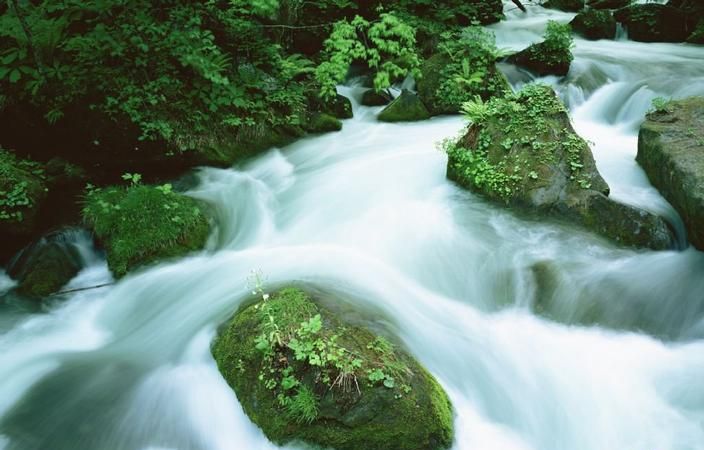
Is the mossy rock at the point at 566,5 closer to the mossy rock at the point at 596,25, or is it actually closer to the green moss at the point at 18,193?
the mossy rock at the point at 596,25

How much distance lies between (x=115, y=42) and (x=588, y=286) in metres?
5.87

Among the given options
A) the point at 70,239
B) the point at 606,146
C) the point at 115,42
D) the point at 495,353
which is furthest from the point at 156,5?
the point at 606,146

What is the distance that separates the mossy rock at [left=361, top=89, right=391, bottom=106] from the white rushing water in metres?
3.00

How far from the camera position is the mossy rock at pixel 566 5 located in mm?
16281

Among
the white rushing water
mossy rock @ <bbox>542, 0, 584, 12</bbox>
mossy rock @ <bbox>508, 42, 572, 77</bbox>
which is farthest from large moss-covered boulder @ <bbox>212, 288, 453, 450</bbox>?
mossy rock @ <bbox>542, 0, 584, 12</bbox>

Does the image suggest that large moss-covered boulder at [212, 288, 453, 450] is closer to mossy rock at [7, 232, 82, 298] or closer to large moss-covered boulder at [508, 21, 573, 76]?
mossy rock at [7, 232, 82, 298]

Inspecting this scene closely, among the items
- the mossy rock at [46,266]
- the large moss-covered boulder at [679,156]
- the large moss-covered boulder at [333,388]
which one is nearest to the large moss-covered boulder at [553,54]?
the large moss-covered boulder at [679,156]

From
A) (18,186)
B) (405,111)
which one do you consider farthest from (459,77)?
(18,186)

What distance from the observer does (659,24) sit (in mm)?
12820

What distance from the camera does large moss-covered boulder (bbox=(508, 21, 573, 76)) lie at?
399 inches

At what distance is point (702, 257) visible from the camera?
4.99m

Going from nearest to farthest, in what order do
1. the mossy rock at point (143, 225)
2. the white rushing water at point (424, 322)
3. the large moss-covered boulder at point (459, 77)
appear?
the white rushing water at point (424, 322)
the mossy rock at point (143, 225)
the large moss-covered boulder at point (459, 77)

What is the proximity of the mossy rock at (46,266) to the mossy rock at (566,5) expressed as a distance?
16297 mm

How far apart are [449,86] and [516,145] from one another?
3589 millimetres
